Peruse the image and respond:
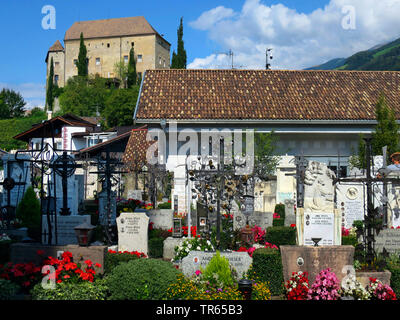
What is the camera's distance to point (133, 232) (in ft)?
41.5

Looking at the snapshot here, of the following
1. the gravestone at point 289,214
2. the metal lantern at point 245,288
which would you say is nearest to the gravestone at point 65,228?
the metal lantern at point 245,288

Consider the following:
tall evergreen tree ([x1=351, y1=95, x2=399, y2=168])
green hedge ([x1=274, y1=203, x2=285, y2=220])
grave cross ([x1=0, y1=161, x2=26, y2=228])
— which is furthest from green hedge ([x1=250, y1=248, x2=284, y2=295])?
tall evergreen tree ([x1=351, y1=95, x2=399, y2=168])

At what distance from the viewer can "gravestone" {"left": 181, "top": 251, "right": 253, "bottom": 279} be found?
9.77m

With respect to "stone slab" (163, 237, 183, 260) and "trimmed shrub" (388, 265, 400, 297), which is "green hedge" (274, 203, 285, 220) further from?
"trimmed shrub" (388, 265, 400, 297)

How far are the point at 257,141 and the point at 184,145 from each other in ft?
12.4

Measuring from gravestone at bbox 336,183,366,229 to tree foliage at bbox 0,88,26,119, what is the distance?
74.8 metres

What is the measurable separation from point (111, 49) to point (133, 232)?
8647 cm

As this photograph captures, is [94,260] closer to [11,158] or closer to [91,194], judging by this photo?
[11,158]

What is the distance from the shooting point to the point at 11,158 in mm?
18891

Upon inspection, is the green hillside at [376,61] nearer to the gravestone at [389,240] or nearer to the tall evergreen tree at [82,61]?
the tall evergreen tree at [82,61]

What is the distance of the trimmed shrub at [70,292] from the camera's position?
8.33m

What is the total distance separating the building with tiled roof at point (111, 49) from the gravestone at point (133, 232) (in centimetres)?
7917

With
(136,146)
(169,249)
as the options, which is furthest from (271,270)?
(136,146)
